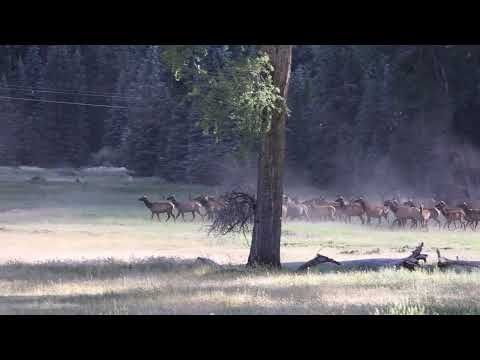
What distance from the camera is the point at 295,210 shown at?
44.3 metres

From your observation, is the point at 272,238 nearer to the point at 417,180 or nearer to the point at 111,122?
the point at 417,180

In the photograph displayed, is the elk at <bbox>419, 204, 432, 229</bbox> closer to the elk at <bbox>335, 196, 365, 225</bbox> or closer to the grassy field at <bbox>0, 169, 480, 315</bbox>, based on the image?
the grassy field at <bbox>0, 169, 480, 315</bbox>

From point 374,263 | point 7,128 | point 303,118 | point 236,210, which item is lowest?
point 374,263

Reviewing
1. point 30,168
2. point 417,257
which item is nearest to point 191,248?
point 417,257

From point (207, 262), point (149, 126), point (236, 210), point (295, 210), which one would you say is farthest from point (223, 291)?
point (149, 126)

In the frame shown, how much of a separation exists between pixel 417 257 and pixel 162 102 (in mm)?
50750

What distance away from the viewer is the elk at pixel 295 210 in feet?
144

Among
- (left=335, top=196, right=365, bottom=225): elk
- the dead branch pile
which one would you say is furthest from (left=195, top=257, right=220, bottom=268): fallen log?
(left=335, top=196, right=365, bottom=225): elk

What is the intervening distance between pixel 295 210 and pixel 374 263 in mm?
23228

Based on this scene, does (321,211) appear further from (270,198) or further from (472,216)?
(270,198)

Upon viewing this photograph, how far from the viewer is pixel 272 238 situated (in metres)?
21.2

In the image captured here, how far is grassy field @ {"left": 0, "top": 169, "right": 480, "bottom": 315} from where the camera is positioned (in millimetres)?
12906

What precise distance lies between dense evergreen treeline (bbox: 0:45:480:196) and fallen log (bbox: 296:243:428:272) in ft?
64.5

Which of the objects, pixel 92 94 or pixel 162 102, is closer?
Answer: pixel 162 102
